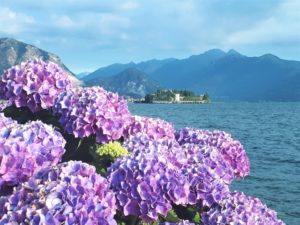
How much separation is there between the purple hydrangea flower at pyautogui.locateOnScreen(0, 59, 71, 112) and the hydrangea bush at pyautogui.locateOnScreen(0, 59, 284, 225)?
14 mm

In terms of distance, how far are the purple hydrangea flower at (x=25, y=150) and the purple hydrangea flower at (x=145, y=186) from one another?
0.68m

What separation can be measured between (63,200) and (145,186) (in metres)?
0.94

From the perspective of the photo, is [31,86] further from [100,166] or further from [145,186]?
[145,186]

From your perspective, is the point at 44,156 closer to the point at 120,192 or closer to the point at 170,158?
the point at 120,192

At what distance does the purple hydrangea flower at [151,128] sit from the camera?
7125 mm

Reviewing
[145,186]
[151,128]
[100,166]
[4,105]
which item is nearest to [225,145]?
[151,128]

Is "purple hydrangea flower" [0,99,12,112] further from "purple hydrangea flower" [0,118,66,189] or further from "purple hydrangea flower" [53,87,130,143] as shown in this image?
"purple hydrangea flower" [0,118,66,189]

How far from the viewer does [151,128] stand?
23.9 ft

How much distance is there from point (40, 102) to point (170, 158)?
95.5 inches

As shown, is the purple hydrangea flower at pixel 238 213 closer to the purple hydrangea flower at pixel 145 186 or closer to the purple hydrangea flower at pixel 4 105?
the purple hydrangea flower at pixel 145 186

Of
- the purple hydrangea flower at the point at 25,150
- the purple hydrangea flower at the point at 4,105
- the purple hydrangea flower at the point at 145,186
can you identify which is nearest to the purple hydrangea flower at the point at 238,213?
the purple hydrangea flower at the point at 145,186

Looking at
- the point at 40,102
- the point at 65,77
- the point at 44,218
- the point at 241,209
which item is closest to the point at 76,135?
the point at 40,102

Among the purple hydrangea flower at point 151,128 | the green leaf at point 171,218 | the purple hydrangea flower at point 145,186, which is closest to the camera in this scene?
the purple hydrangea flower at point 145,186

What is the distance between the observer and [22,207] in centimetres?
411
